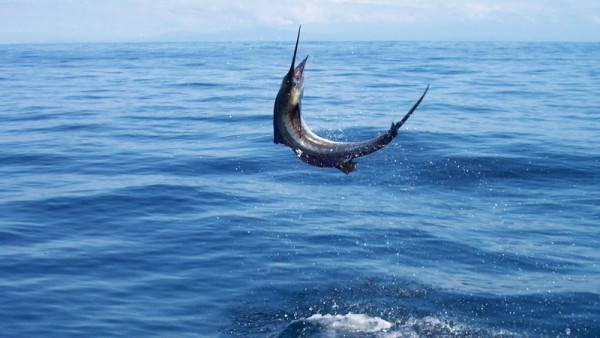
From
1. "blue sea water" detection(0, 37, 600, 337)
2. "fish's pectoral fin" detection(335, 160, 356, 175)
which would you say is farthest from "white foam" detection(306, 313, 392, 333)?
"fish's pectoral fin" detection(335, 160, 356, 175)

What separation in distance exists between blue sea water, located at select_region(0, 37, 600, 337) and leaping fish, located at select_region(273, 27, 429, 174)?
21.8ft

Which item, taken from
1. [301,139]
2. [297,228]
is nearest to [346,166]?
[301,139]

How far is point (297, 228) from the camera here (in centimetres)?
1753

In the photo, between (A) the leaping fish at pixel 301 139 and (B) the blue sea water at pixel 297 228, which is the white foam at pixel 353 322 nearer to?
(B) the blue sea water at pixel 297 228

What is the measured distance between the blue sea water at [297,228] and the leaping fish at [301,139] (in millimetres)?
6639

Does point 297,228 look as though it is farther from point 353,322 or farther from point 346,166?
point 346,166

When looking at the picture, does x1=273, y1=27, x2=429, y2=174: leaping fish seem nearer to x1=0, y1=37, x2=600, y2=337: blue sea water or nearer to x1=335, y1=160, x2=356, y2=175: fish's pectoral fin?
x1=335, y1=160, x2=356, y2=175: fish's pectoral fin

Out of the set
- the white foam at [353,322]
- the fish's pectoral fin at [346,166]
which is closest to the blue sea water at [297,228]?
the white foam at [353,322]

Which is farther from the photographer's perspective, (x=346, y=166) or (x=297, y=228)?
(x=297, y=228)

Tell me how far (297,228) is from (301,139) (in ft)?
Answer: 37.7

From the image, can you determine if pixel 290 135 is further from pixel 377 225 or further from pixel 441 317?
pixel 377 225

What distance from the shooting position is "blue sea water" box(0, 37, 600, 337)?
13047 millimetres

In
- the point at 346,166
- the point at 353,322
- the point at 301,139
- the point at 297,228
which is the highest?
the point at 301,139

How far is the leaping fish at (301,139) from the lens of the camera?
597 centimetres
